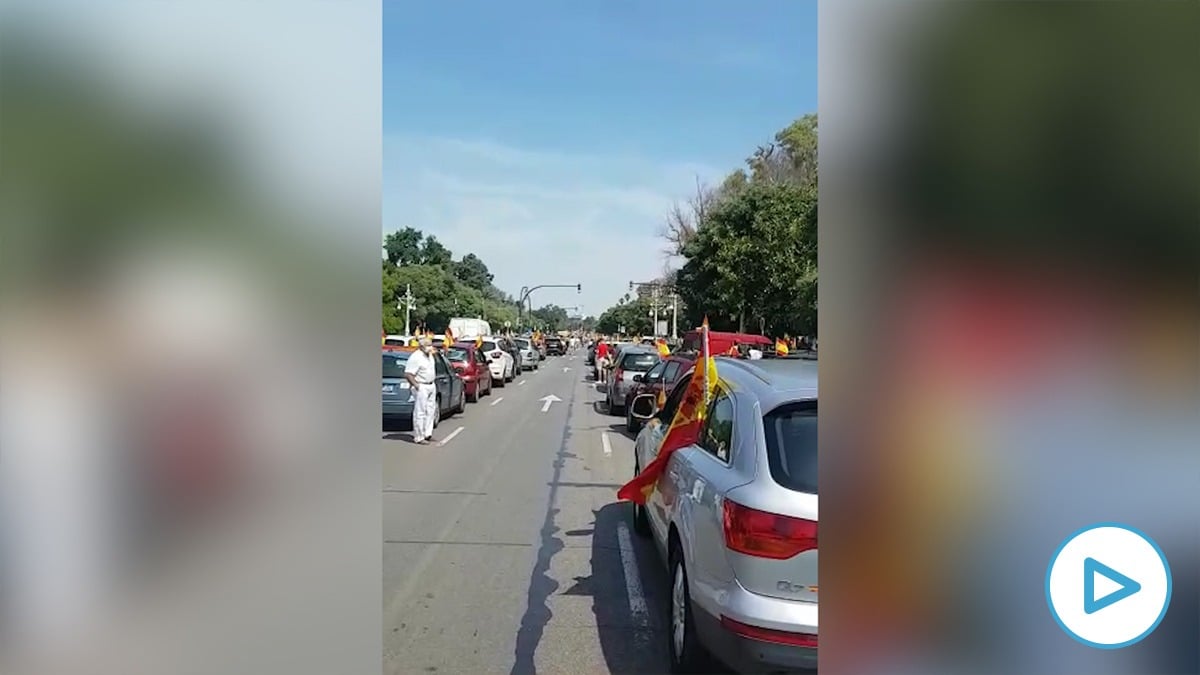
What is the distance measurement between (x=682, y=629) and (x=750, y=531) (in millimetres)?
1021

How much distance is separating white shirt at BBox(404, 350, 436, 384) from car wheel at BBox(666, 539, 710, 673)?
972 centimetres

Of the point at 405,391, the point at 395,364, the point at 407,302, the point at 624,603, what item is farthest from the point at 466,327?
the point at 624,603

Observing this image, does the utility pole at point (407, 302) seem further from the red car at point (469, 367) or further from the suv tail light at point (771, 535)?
the suv tail light at point (771, 535)

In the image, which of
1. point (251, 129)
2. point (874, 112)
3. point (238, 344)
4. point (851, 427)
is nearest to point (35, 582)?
point (238, 344)

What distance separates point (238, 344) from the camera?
158cm

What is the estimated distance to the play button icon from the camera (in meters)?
1.61

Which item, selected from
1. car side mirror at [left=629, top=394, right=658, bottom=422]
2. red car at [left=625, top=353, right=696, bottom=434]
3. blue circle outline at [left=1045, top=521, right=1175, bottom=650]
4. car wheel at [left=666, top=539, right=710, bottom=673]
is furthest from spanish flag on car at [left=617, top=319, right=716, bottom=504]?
red car at [left=625, top=353, right=696, bottom=434]

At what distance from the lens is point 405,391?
48.3 ft

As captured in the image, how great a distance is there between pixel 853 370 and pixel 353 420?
1075 mm

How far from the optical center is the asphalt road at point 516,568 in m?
4.51

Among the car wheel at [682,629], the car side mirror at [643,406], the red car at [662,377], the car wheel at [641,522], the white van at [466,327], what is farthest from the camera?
the white van at [466,327]

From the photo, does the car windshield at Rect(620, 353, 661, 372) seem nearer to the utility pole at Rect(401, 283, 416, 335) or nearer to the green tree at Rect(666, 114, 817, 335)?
the green tree at Rect(666, 114, 817, 335)

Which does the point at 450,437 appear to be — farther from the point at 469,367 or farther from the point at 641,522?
the point at 641,522

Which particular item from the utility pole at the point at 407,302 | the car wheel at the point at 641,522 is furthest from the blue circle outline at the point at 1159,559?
the utility pole at the point at 407,302
